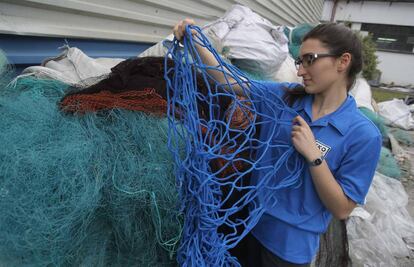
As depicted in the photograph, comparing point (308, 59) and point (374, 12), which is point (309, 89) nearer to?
point (308, 59)

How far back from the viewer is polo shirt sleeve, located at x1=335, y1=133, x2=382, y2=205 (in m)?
1.30

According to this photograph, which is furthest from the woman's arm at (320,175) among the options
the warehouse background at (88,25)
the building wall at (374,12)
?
the building wall at (374,12)

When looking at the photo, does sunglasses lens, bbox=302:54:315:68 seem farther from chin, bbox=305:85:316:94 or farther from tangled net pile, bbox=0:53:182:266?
tangled net pile, bbox=0:53:182:266

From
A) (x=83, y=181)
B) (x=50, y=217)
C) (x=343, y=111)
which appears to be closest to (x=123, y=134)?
(x=83, y=181)

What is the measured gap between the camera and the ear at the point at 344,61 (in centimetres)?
135

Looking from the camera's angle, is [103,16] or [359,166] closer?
[359,166]

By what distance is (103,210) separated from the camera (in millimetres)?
1271

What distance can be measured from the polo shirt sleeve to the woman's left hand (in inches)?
5.5

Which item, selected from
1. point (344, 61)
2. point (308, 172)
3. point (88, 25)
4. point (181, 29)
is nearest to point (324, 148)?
point (308, 172)

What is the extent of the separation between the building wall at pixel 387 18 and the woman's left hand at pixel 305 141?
61.8 feet

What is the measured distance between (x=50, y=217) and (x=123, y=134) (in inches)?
16.9

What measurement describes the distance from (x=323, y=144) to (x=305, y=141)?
0.11 m

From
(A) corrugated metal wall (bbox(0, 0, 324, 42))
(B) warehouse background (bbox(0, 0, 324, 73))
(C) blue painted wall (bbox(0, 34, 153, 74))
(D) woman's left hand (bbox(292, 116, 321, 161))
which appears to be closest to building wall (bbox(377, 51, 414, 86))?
(A) corrugated metal wall (bbox(0, 0, 324, 42))

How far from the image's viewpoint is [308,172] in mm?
1410
